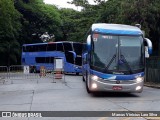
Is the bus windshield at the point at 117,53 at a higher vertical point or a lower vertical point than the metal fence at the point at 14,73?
higher

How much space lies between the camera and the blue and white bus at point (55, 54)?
144ft

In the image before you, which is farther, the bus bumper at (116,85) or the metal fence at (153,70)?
the metal fence at (153,70)

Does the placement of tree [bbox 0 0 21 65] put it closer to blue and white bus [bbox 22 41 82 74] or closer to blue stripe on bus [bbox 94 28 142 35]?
blue and white bus [bbox 22 41 82 74]

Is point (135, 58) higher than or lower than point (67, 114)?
higher

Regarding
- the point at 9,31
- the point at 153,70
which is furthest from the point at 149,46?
the point at 9,31

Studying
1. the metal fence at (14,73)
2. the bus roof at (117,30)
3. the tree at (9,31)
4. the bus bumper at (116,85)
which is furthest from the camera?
the tree at (9,31)

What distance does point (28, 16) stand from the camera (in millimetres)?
71188

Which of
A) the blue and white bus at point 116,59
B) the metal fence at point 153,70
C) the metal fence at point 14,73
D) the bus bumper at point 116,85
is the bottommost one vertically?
the metal fence at point 14,73

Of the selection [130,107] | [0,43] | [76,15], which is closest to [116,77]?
[130,107]

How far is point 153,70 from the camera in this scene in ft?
96.5

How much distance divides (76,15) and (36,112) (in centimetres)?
4267

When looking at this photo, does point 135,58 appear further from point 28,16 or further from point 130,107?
point 28,16

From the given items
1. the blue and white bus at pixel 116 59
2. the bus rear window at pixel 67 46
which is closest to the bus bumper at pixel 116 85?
the blue and white bus at pixel 116 59

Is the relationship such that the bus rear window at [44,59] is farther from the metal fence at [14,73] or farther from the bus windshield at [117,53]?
the bus windshield at [117,53]
